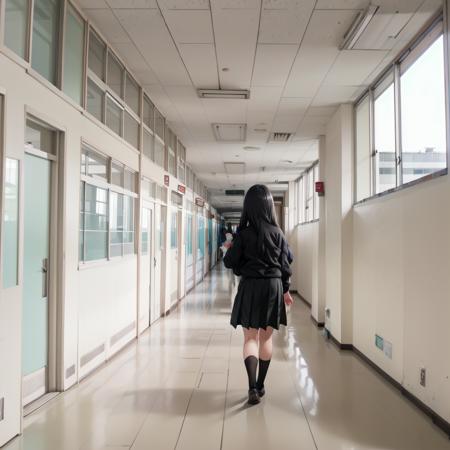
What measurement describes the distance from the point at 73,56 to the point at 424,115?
9.50ft

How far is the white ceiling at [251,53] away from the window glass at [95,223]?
1.45 meters

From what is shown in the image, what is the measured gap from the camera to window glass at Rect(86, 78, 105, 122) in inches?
146

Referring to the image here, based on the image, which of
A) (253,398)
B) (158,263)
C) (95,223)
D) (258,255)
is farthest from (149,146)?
(253,398)

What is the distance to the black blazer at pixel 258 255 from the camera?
10.5 feet

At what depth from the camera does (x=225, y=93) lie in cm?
504

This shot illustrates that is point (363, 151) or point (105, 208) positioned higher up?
point (363, 151)

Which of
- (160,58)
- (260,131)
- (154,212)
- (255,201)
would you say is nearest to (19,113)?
(255,201)

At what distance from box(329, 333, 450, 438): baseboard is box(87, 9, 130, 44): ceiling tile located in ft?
12.9

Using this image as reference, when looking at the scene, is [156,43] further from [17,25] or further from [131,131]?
[17,25]

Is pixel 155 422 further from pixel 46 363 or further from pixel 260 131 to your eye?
pixel 260 131

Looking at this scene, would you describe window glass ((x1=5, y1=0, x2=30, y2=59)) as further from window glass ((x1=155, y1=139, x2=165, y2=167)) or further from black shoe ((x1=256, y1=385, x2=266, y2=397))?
window glass ((x1=155, y1=139, x2=165, y2=167))

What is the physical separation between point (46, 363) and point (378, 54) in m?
3.99

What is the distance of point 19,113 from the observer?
250 centimetres

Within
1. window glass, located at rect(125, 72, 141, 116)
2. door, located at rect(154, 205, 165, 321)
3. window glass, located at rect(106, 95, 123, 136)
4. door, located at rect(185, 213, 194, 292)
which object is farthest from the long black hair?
door, located at rect(185, 213, 194, 292)
